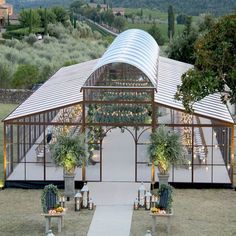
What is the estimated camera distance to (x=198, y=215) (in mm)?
22938

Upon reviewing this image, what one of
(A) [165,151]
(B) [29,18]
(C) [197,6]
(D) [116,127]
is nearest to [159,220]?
(A) [165,151]

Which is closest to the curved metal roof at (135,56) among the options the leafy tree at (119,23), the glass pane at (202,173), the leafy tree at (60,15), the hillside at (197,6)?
the glass pane at (202,173)

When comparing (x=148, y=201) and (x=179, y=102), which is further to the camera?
(x=179, y=102)

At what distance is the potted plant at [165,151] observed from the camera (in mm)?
24766

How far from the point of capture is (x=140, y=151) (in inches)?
1215

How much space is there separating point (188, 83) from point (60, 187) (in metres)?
7.20

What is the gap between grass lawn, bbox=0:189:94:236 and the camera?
69.3 ft

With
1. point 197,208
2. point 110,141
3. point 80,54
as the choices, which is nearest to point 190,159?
point 197,208

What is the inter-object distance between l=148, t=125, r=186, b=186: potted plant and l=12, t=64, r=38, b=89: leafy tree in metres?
29.2

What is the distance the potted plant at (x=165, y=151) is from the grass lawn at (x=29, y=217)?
3.04m

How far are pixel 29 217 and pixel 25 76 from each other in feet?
104

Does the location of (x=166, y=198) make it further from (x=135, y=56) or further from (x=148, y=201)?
(x=135, y=56)

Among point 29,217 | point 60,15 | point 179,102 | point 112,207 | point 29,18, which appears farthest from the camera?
point 60,15

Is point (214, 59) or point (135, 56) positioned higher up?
point (135, 56)
